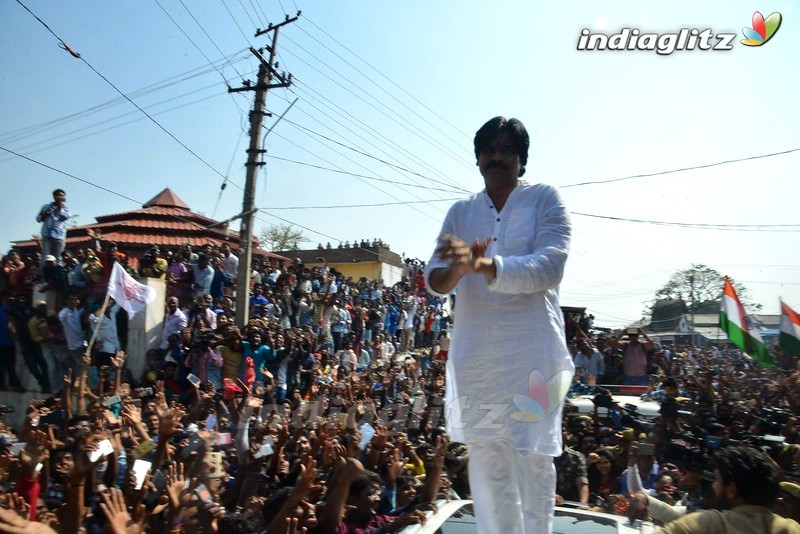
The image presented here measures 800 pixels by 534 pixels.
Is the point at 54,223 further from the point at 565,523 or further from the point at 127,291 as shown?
the point at 565,523

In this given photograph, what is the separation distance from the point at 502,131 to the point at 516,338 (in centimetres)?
75

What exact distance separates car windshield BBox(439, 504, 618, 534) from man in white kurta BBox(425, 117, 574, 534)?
1004mm

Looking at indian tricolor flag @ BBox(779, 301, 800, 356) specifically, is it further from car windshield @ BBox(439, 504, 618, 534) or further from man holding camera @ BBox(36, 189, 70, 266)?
man holding camera @ BBox(36, 189, 70, 266)

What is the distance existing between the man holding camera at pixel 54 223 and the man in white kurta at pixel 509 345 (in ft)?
34.4

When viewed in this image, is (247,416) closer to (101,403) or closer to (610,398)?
(101,403)

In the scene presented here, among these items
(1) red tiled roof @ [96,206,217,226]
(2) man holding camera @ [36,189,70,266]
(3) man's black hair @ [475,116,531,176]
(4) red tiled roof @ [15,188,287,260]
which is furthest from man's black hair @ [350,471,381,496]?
(1) red tiled roof @ [96,206,217,226]

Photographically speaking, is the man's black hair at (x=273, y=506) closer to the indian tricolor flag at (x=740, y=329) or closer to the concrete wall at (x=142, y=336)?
the concrete wall at (x=142, y=336)

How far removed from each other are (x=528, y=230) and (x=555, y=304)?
0.28 meters

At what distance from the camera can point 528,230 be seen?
91.0 inches

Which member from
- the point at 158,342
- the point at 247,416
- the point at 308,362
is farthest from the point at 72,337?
the point at 247,416

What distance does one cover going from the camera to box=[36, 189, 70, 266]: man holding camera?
11.0 m

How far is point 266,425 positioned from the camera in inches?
252

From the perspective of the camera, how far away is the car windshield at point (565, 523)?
3158 mm

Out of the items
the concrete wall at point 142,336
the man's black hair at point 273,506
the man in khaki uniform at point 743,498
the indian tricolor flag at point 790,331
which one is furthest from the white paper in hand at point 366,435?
the indian tricolor flag at point 790,331
